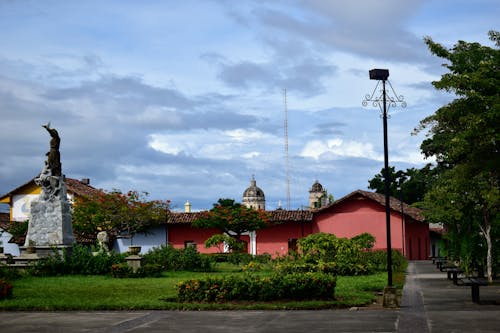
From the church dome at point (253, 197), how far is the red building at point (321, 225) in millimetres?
58861

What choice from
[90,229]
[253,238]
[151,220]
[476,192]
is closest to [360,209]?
[253,238]

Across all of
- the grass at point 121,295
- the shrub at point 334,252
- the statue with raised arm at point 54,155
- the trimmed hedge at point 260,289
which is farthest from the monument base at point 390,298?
the statue with raised arm at point 54,155

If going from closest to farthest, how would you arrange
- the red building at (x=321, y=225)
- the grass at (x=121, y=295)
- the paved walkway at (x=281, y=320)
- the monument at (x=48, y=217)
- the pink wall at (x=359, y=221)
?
the paved walkway at (x=281, y=320)
the grass at (x=121, y=295)
the monument at (x=48, y=217)
the pink wall at (x=359, y=221)
the red building at (x=321, y=225)

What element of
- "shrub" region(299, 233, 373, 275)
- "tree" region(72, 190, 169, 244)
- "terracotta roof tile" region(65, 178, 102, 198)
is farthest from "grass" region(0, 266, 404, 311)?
"terracotta roof tile" region(65, 178, 102, 198)

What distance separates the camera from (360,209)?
182ft

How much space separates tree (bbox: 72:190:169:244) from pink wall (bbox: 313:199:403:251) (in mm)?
13565

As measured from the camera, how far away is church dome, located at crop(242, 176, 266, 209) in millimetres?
115438

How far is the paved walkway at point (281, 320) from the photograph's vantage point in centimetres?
1323

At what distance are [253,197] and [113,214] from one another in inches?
2616

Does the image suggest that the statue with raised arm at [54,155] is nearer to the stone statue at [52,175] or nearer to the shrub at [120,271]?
the stone statue at [52,175]

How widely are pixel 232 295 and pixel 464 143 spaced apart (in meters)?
6.97

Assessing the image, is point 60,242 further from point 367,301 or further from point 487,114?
point 487,114

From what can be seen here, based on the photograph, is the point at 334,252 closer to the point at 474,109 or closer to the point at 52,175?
the point at 52,175

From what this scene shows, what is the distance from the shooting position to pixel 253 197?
11531 cm
